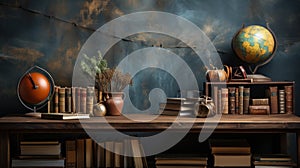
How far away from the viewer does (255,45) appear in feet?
10.8

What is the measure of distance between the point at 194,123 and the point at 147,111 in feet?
2.53

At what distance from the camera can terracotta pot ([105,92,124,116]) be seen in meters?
3.27

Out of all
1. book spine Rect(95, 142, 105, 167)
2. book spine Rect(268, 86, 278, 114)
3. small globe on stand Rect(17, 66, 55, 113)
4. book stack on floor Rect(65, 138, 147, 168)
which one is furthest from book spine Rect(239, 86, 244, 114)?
small globe on stand Rect(17, 66, 55, 113)

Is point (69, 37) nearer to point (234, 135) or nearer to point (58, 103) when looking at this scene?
point (58, 103)

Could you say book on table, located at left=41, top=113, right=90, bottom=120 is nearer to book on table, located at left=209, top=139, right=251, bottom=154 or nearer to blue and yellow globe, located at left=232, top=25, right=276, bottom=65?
book on table, located at left=209, top=139, right=251, bottom=154

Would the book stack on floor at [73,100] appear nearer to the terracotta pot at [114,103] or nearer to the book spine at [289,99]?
the terracotta pot at [114,103]

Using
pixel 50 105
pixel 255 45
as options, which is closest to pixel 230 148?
pixel 255 45

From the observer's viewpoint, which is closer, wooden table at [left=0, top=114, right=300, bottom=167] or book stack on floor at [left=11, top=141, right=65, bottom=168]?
wooden table at [left=0, top=114, right=300, bottom=167]

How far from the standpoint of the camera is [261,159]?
3139mm

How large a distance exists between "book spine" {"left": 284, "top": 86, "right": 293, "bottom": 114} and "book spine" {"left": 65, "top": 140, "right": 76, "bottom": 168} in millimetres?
1586

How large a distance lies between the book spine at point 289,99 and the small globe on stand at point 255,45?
158mm

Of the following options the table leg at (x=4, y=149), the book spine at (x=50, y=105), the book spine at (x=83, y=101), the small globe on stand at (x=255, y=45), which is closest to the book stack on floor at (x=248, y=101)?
the small globe on stand at (x=255, y=45)

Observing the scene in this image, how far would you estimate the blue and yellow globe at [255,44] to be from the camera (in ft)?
10.8

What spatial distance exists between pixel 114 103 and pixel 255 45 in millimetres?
1115
